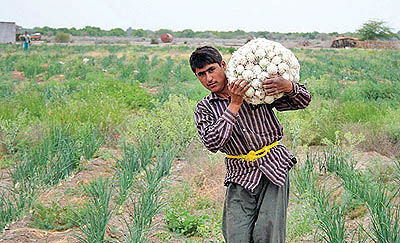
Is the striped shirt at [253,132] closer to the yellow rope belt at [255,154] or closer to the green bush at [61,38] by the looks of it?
the yellow rope belt at [255,154]

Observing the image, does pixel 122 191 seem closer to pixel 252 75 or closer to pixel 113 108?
pixel 252 75

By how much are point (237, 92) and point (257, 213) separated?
760 millimetres

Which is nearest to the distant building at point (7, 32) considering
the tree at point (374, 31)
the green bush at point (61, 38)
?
the green bush at point (61, 38)

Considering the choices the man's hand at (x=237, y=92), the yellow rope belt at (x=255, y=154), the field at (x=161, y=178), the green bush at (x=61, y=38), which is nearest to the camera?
the man's hand at (x=237, y=92)

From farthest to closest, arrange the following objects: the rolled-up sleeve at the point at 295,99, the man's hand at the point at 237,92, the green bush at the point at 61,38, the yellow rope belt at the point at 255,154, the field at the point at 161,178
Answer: the green bush at the point at 61,38
the field at the point at 161,178
the yellow rope belt at the point at 255,154
the rolled-up sleeve at the point at 295,99
the man's hand at the point at 237,92

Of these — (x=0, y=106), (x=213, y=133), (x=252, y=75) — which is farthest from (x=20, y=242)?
(x=0, y=106)

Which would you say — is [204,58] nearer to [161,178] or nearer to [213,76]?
[213,76]

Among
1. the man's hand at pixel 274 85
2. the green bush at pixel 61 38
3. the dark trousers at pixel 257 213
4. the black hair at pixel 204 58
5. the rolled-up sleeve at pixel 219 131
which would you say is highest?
the green bush at pixel 61 38

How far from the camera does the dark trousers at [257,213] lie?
8.05 feet

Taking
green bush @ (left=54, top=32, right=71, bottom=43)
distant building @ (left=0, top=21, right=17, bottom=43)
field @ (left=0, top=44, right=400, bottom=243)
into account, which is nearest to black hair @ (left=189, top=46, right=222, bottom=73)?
field @ (left=0, top=44, right=400, bottom=243)

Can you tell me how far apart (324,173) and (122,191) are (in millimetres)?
2315

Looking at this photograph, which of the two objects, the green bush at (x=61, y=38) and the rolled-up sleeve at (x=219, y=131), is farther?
the green bush at (x=61, y=38)

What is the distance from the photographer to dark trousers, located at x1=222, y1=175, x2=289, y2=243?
245 cm

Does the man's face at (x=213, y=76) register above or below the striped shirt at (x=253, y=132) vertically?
above
